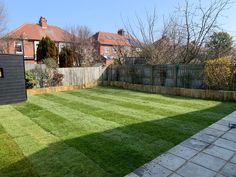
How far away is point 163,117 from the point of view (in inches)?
213

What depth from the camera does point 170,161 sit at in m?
3.04

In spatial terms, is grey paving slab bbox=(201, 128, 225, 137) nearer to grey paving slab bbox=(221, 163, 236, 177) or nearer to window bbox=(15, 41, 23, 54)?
grey paving slab bbox=(221, 163, 236, 177)

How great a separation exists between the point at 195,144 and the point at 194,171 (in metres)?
0.99

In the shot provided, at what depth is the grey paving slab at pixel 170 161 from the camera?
9.51ft

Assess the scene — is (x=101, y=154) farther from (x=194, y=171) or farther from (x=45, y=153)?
(x=194, y=171)

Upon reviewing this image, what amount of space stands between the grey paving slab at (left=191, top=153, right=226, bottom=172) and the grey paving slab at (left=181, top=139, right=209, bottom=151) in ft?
0.89

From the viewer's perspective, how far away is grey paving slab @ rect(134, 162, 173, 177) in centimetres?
270

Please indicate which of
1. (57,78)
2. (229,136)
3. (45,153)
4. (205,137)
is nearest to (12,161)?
(45,153)

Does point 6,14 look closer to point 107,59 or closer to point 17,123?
point 107,59

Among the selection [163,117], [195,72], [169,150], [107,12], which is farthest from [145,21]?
[169,150]

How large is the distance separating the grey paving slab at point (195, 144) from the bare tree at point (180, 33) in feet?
28.3

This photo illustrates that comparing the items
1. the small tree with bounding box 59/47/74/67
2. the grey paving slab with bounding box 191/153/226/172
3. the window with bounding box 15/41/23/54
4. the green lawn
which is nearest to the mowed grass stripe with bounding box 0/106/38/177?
the green lawn

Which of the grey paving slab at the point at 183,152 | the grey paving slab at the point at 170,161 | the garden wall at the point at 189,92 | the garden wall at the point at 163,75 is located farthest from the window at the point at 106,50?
the grey paving slab at the point at 170,161

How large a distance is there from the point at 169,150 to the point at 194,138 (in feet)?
2.70
